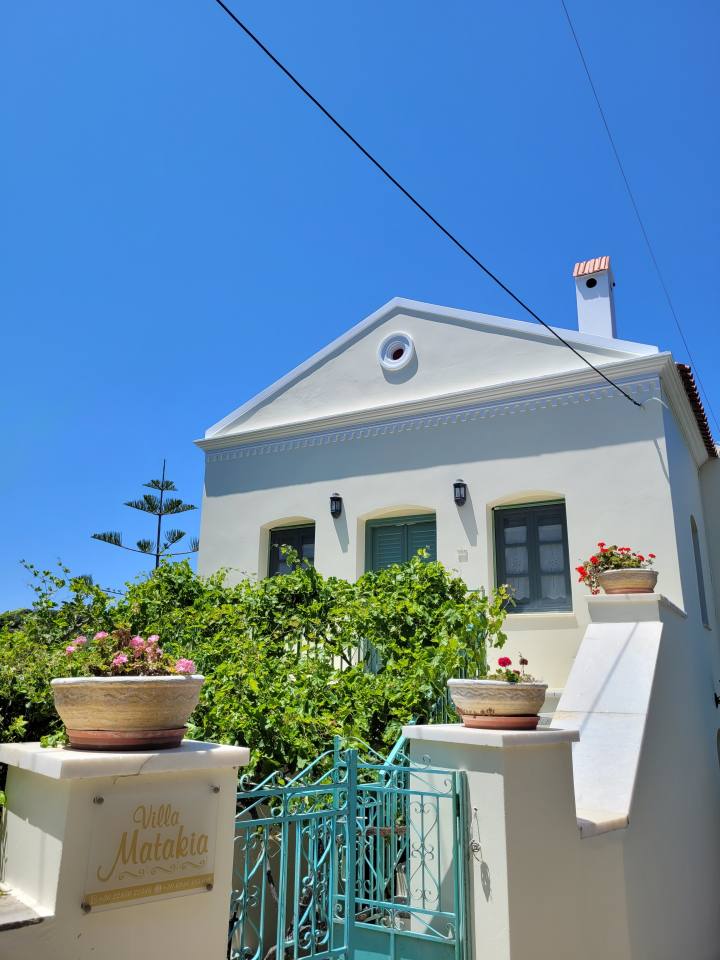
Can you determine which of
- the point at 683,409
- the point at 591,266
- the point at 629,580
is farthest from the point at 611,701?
the point at 591,266

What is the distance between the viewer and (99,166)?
30.5 feet

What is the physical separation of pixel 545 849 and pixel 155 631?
19.5 ft

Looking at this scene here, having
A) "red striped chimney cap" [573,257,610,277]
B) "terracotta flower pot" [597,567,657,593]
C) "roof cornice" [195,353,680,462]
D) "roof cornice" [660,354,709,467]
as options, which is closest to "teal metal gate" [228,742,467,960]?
"terracotta flower pot" [597,567,657,593]

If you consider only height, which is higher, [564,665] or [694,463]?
[694,463]

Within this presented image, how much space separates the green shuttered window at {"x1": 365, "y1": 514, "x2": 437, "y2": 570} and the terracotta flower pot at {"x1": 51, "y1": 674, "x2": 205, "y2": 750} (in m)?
7.61

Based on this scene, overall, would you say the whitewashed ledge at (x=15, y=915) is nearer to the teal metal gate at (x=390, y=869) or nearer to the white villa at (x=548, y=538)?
the teal metal gate at (x=390, y=869)

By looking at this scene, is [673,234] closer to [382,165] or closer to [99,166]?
[382,165]

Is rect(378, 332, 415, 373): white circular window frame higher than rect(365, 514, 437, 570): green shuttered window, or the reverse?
rect(378, 332, 415, 373): white circular window frame

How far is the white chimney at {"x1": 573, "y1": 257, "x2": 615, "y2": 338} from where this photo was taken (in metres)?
10.4

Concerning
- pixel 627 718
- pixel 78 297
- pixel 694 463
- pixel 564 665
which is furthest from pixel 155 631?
pixel 694 463

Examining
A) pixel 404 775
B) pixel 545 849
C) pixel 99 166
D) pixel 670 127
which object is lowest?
pixel 545 849

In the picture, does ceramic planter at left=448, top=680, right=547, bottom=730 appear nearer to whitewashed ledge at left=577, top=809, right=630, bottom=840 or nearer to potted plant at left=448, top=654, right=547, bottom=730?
potted plant at left=448, top=654, right=547, bottom=730

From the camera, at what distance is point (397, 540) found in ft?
34.5

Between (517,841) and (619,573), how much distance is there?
12.1ft
